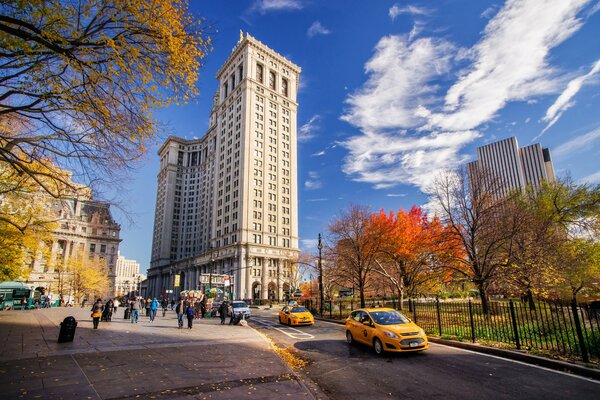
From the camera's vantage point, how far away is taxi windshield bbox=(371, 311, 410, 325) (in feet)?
38.9

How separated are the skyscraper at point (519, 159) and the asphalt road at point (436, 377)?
2931 inches

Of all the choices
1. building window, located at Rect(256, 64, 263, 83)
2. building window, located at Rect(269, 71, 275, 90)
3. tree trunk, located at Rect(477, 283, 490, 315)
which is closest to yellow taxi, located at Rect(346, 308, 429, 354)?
tree trunk, located at Rect(477, 283, 490, 315)

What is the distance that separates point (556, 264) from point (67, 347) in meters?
26.9

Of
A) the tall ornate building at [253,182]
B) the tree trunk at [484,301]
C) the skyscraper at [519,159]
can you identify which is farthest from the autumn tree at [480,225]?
the skyscraper at [519,159]

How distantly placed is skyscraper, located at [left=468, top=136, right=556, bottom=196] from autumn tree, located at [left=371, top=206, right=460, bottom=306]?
170 feet

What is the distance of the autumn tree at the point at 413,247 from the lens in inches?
953

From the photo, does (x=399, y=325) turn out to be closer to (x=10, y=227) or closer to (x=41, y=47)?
(x=41, y=47)

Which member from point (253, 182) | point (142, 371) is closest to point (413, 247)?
point (142, 371)

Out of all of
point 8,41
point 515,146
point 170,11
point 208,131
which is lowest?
point 8,41

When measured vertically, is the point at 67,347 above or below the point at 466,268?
below

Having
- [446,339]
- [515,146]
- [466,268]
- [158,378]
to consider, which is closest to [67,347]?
[158,378]

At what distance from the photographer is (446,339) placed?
43.8 ft

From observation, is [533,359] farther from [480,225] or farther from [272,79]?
[272,79]

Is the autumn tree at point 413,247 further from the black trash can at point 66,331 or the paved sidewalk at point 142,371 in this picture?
the black trash can at point 66,331
